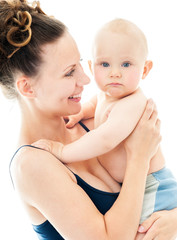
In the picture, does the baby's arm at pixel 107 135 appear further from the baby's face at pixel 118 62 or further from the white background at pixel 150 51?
the white background at pixel 150 51

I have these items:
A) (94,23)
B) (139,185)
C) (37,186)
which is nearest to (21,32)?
(37,186)

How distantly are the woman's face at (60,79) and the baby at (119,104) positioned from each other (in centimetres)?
9

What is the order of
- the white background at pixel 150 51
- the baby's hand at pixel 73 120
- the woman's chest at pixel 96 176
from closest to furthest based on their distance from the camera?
the woman's chest at pixel 96 176 < the baby's hand at pixel 73 120 < the white background at pixel 150 51

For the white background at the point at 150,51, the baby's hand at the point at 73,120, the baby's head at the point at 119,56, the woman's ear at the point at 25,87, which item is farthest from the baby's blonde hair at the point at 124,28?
the white background at the point at 150,51

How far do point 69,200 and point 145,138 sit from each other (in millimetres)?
408

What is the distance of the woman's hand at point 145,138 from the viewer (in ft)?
4.82

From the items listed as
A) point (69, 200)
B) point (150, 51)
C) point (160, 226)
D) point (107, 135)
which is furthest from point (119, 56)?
point (150, 51)

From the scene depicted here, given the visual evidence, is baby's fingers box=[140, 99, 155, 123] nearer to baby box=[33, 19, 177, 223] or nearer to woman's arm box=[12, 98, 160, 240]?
baby box=[33, 19, 177, 223]

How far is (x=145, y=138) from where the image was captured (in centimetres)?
149

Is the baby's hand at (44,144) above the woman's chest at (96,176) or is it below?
above

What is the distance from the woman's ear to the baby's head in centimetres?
28

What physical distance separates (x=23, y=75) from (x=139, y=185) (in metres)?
0.63

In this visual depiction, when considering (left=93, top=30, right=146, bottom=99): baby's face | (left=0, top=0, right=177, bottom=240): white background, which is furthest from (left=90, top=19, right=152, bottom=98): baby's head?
(left=0, top=0, right=177, bottom=240): white background

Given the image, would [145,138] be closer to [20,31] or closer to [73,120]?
[73,120]
